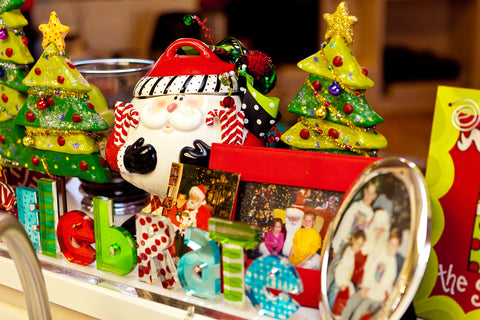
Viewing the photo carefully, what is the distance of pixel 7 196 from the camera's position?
3.78ft

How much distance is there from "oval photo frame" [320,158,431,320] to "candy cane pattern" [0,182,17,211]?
2.37 feet

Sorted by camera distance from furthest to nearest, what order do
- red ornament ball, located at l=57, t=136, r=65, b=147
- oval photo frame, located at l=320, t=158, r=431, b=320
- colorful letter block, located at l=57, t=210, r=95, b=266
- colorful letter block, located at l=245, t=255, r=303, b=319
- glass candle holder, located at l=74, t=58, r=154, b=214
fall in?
glass candle holder, located at l=74, t=58, r=154, b=214
red ornament ball, located at l=57, t=136, r=65, b=147
colorful letter block, located at l=57, t=210, r=95, b=266
colorful letter block, located at l=245, t=255, r=303, b=319
oval photo frame, located at l=320, t=158, r=431, b=320

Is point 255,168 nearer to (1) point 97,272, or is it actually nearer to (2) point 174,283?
(2) point 174,283

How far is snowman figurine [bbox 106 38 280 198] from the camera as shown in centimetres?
93

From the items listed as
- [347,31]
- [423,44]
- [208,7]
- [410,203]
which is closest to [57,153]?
[347,31]

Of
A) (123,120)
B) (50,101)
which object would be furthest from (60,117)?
(123,120)

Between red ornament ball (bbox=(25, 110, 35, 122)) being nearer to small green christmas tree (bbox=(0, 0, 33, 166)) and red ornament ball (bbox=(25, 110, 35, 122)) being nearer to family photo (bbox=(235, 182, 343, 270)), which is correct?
small green christmas tree (bbox=(0, 0, 33, 166))

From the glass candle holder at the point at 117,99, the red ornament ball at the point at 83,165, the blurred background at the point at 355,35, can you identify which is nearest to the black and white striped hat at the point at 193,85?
the red ornament ball at the point at 83,165

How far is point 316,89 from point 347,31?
106mm

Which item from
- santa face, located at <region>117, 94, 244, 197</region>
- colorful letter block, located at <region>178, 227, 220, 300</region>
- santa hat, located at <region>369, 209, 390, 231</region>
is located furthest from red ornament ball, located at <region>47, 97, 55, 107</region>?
santa hat, located at <region>369, 209, 390, 231</region>

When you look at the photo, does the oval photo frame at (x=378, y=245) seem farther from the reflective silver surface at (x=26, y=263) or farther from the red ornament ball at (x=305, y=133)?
the reflective silver surface at (x=26, y=263)

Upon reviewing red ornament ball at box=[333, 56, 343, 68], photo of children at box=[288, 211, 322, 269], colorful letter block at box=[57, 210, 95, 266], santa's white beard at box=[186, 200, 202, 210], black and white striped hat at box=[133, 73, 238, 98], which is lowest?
colorful letter block at box=[57, 210, 95, 266]

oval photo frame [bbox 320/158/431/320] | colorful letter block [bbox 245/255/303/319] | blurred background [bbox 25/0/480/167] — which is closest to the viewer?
oval photo frame [bbox 320/158/431/320]

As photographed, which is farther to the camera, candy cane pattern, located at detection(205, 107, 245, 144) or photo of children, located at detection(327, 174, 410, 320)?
candy cane pattern, located at detection(205, 107, 245, 144)
